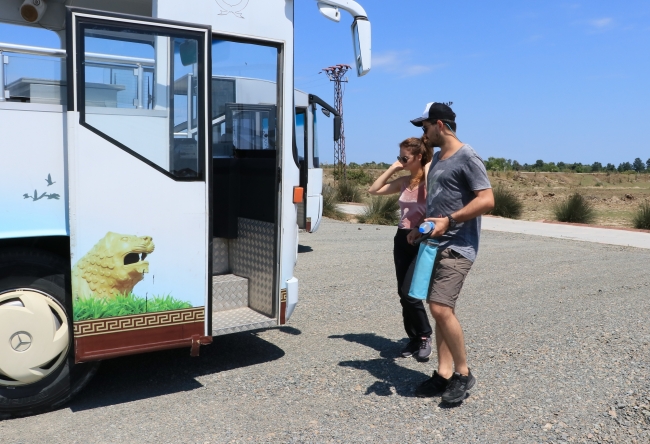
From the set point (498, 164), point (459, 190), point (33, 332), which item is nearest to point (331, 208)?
point (459, 190)

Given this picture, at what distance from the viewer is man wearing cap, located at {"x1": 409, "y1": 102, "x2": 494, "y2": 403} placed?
14.5ft

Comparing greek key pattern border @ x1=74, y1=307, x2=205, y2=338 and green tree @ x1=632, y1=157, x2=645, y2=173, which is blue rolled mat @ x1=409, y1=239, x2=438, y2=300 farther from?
green tree @ x1=632, y1=157, x2=645, y2=173

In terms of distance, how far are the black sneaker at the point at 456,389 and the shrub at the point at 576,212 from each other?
57.8ft

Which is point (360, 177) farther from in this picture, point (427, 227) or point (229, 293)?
point (427, 227)

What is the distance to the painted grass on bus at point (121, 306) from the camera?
420 cm

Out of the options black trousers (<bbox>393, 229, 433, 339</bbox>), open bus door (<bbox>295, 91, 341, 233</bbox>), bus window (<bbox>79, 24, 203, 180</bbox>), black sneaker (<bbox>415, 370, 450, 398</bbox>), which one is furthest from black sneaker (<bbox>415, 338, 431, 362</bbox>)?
open bus door (<bbox>295, 91, 341, 233</bbox>)

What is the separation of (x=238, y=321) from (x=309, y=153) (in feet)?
22.1

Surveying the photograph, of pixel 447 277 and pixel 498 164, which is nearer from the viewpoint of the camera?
pixel 447 277

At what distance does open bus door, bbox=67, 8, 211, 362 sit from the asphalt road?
510 millimetres

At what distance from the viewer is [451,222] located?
174 inches

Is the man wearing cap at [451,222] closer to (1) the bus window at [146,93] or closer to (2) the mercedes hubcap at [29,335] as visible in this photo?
(1) the bus window at [146,93]

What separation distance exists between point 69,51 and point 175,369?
2632 mm

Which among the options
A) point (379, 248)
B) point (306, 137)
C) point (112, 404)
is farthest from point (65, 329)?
point (379, 248)

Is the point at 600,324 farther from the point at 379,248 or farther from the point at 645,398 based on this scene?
the point at 379,248
